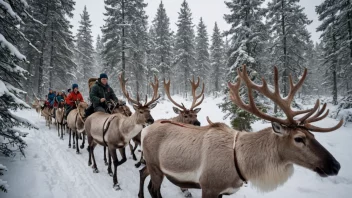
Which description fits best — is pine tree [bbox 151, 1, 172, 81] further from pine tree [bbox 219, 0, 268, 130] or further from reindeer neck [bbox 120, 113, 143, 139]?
reindeer neck [bbox 120, 113, 143, 139]

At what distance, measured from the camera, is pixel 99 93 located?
7309 mm

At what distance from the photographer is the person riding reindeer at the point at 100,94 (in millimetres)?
6918

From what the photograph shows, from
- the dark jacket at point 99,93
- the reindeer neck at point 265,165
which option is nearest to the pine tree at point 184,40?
the dark jacket at point 99,93

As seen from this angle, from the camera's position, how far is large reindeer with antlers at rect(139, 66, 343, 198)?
2.34 m

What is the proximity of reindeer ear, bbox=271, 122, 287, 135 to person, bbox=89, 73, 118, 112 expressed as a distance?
18.9ft

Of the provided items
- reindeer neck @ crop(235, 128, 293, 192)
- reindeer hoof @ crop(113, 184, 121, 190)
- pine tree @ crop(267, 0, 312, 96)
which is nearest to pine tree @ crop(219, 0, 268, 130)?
pine tree @ crop(267, 0, 312, 96)

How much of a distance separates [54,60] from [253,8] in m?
21.8

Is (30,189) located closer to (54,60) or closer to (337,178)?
(337,178)

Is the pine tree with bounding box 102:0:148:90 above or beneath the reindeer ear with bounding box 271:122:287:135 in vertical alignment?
above

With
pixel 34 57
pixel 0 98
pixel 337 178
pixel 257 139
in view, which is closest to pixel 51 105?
pixel 0 98

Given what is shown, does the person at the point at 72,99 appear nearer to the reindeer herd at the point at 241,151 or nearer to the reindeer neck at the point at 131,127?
the reindeer neck at the point at 131,127

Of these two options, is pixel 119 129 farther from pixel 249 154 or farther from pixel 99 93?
pixel 249 154

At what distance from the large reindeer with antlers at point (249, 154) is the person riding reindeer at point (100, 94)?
183 inches

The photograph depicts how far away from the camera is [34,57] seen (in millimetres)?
22016
